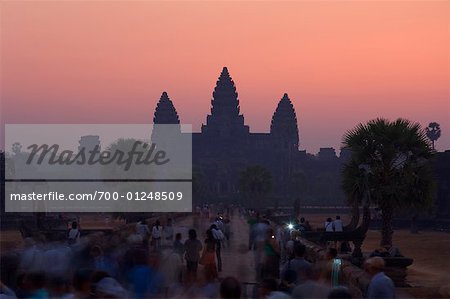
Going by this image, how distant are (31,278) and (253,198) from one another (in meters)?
118

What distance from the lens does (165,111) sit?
647 feet

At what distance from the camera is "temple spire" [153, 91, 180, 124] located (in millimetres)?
196250

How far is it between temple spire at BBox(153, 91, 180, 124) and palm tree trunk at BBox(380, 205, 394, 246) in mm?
165215

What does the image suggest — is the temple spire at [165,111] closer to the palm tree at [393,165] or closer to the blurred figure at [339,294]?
the palm tree at [393,165]

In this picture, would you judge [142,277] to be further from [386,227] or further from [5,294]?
[386,227]

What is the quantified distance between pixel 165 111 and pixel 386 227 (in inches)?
6662

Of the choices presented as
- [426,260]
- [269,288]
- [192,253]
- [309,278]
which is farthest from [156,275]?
[426,260]

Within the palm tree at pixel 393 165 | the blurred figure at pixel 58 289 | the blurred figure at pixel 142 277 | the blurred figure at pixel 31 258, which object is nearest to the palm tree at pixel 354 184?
the palm tree at pixel 393 165

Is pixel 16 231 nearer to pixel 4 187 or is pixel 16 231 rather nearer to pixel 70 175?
pixel 4 187

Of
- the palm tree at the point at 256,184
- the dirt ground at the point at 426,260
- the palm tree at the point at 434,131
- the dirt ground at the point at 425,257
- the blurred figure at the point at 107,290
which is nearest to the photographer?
the blurred figure at the point at 107,290

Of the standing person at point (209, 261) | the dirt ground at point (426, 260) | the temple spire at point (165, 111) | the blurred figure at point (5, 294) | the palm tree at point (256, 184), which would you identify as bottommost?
the dirt ground at point (426, 260)

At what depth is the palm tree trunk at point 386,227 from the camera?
29.1m

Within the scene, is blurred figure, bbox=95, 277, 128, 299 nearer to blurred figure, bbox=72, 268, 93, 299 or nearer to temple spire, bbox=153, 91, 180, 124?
blurred figure, bbox=72, 268, 93, 299

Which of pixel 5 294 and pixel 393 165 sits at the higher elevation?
pixel 393 165
